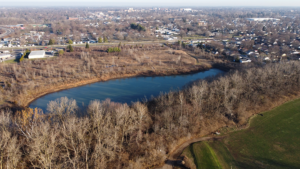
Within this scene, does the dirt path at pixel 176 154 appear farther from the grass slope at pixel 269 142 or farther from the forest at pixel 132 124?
the grass slope at pixel 269 142

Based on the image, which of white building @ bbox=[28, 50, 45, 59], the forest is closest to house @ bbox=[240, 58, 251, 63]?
the forest

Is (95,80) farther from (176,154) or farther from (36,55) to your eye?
(176,154)

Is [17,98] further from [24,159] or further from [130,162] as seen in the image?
[130,162]

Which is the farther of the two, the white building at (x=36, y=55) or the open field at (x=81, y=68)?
the white building at (x=36, y=55)

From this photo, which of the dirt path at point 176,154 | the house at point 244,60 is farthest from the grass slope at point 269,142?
the house at point 244,60

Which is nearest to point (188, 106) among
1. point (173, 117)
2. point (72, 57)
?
point (173, 117)

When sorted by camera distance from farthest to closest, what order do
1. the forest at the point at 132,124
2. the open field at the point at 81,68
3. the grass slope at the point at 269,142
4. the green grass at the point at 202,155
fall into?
the open field at the point at 81,68, the grass slope at the point at 269,142, the green grass at the point at 202,155, the forest at the point at 132,124

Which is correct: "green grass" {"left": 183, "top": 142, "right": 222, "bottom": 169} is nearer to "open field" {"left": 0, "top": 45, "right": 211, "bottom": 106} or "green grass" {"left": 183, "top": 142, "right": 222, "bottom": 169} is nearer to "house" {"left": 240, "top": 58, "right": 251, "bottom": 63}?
"open field" {"left": 0, "top": 45, "right": 211, "bottom": 106}
